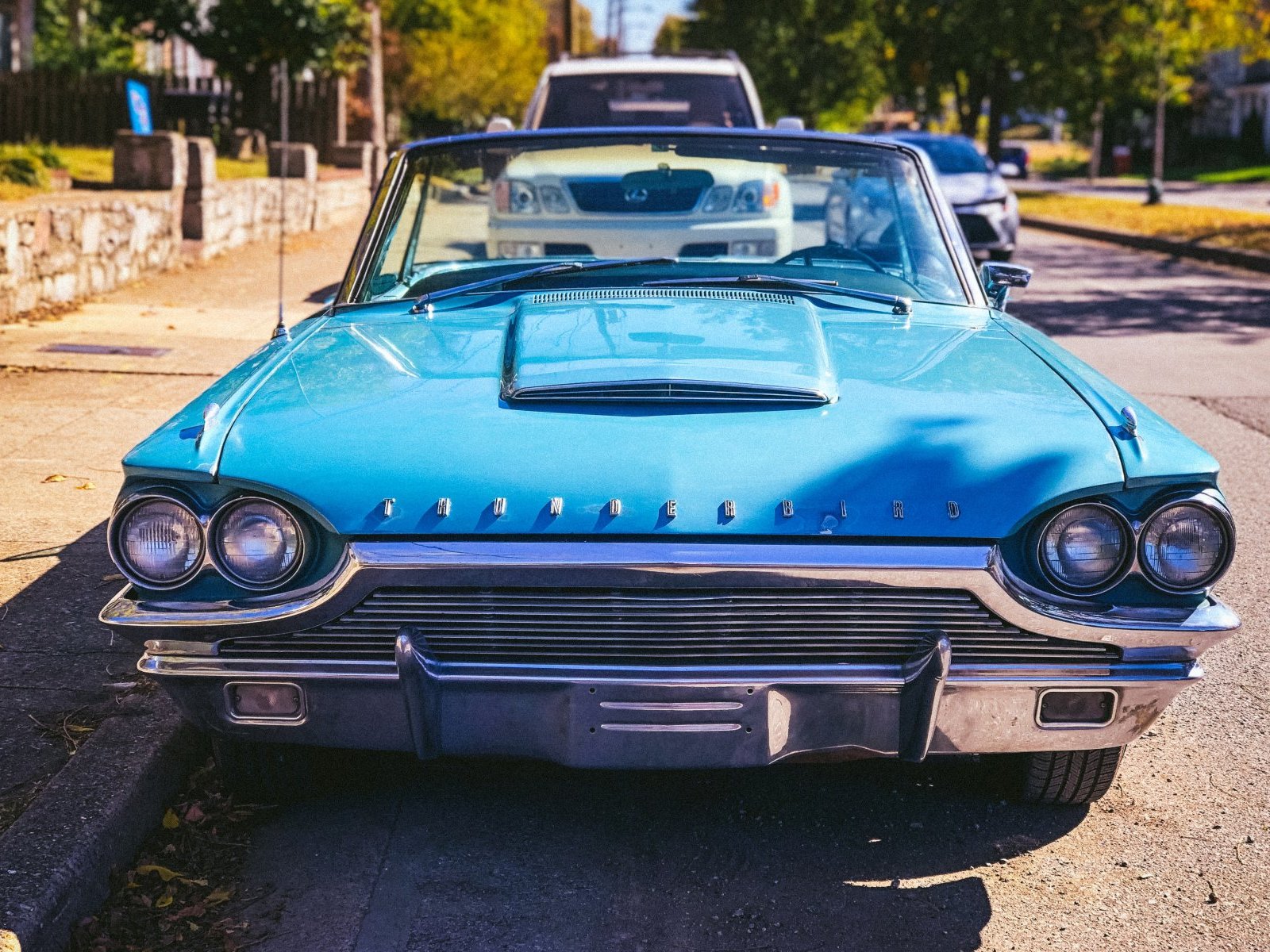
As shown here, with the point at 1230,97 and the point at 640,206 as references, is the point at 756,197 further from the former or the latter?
the point at 1230,97

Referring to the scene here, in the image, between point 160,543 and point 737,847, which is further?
point 737,847

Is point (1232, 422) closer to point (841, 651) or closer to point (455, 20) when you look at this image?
point (841, 651)

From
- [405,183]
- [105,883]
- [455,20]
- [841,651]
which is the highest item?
[455,20]

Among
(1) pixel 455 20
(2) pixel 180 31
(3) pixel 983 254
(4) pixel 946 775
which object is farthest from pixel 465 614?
(1) pixel 455 20

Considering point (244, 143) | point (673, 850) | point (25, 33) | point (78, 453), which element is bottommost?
point (673, 850)

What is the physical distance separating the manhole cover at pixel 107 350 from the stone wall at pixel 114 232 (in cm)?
88

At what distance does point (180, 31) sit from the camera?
2289 cm

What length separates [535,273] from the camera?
380 centimetres

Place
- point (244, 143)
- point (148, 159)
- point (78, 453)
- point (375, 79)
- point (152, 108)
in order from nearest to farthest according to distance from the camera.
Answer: point (78, 453), point (148, 159), point (244, 143), point (152, 108), point (375, 79)

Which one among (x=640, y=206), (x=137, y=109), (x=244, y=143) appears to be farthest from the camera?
(x=244, y=143)

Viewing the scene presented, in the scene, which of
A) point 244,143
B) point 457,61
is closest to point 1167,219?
point 244,143

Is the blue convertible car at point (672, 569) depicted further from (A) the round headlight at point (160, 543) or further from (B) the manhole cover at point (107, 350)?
(B) the manhole cover at point (107, 350)

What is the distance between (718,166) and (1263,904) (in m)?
2.55

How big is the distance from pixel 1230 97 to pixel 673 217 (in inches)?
2525
